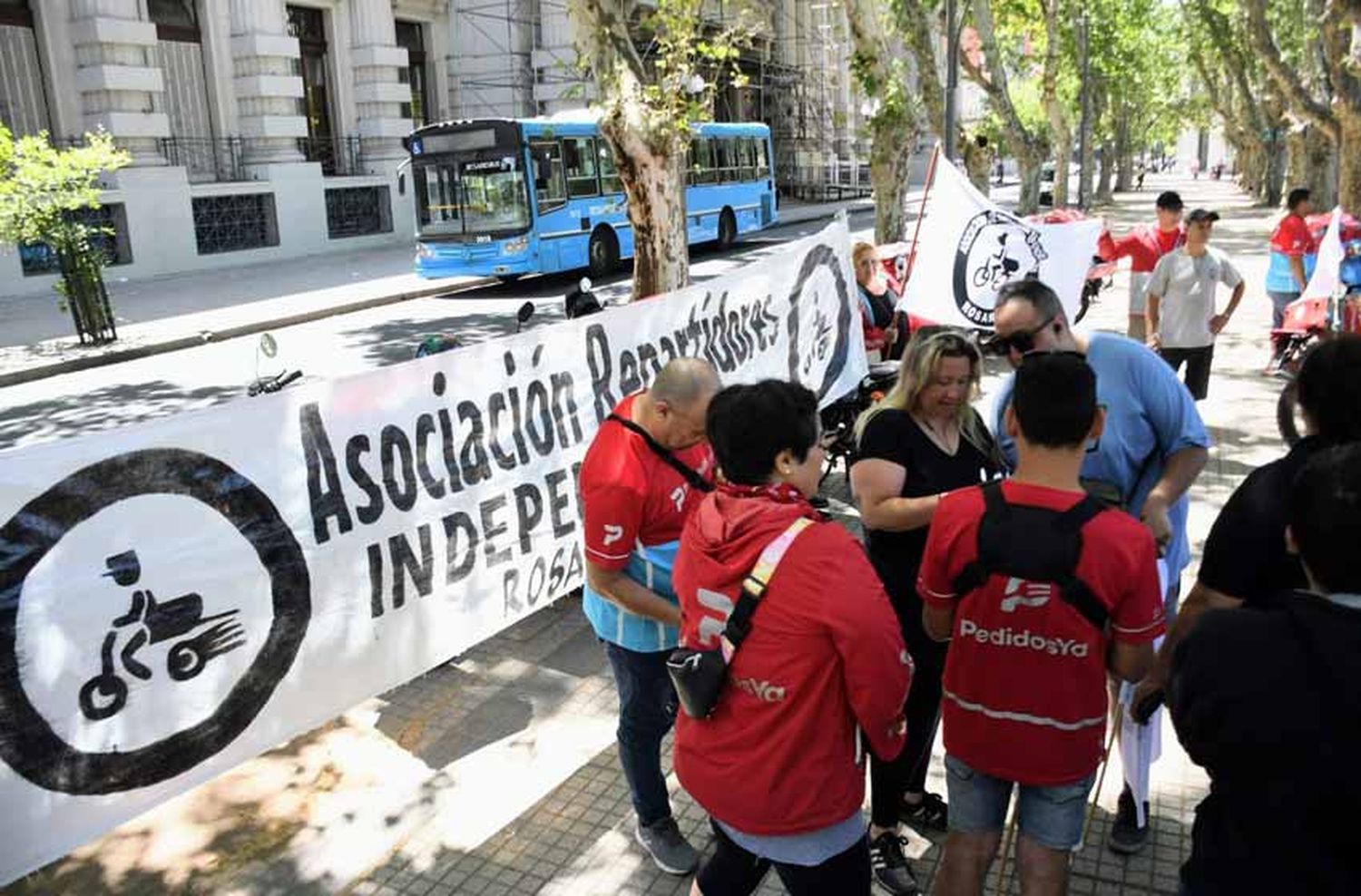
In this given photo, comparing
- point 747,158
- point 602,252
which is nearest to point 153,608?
point 602,252

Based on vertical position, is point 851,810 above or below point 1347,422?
below

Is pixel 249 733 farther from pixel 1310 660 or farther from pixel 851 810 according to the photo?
pixel 1310 660

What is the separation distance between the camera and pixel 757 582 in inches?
86.1

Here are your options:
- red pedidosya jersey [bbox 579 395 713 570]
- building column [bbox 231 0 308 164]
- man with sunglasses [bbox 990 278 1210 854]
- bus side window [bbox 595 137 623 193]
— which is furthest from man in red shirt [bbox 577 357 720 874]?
building column [bbox 231 0 308 164]

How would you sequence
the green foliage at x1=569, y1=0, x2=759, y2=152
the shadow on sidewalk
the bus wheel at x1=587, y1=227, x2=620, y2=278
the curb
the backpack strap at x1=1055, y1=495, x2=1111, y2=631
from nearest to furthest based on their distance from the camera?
1. the backpack strap at x1=1055, y1=495, x2=1111, y2=631
2. the green foliage at x1=569, y1=0, x2=759, y2=152
3. the shadow on sidewalk
4. the curb
5. the bus wheel at x1=587, y1=227, x2=620, y2=278

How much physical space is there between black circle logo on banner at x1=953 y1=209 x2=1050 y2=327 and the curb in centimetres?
1204

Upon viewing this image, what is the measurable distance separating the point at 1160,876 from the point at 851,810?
1.51 meters

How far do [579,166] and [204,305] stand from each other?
7.04m

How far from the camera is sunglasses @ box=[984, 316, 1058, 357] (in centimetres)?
328

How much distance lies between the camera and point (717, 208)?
993 inches

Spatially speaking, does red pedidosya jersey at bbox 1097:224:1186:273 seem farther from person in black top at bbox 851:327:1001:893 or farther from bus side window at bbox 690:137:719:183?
bus side window at bbox 690:137:719:183

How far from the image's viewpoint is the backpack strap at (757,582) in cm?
217

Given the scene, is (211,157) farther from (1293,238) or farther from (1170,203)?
(1293,238)

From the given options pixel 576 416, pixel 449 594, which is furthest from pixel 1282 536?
pixel 576 416
